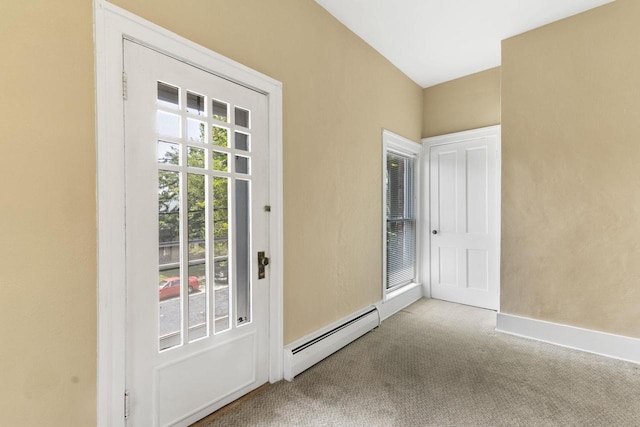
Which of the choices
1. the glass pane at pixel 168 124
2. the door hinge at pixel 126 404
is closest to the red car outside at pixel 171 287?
the door hinge at pixel 126 404

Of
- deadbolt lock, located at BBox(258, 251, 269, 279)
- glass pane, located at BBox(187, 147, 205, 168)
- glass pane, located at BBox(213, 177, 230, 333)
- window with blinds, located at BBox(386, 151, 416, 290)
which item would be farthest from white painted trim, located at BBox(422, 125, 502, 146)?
glass pane, located at BBox(187, 147, 205, 168)

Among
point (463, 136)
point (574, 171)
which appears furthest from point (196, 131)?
point (463, 136)

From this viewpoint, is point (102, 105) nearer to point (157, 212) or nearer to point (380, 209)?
point (157, 212)

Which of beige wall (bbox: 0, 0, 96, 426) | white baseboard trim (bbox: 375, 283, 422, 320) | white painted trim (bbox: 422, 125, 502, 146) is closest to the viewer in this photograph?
beige wall (bbox: 0, 0, 96, 426)

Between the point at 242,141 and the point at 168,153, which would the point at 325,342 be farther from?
the point at 168,153

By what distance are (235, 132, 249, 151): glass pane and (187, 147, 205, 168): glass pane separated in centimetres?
27

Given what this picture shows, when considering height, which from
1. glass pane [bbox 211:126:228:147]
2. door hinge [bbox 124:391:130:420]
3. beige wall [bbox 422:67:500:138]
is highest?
beige wall [bbox 422:67:500:138]

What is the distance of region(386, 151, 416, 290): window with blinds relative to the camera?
375cm

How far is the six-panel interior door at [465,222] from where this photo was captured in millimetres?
3639

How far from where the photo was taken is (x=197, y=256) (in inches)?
67.1

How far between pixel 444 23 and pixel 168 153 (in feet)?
8.88

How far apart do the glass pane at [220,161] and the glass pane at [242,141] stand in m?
0.14

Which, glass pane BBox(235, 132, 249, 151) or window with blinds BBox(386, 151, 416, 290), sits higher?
glass pane BBox(235, 132, 249, 151)

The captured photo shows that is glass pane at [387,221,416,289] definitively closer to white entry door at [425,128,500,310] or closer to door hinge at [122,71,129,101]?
white entry door at [425,128,500,310]
